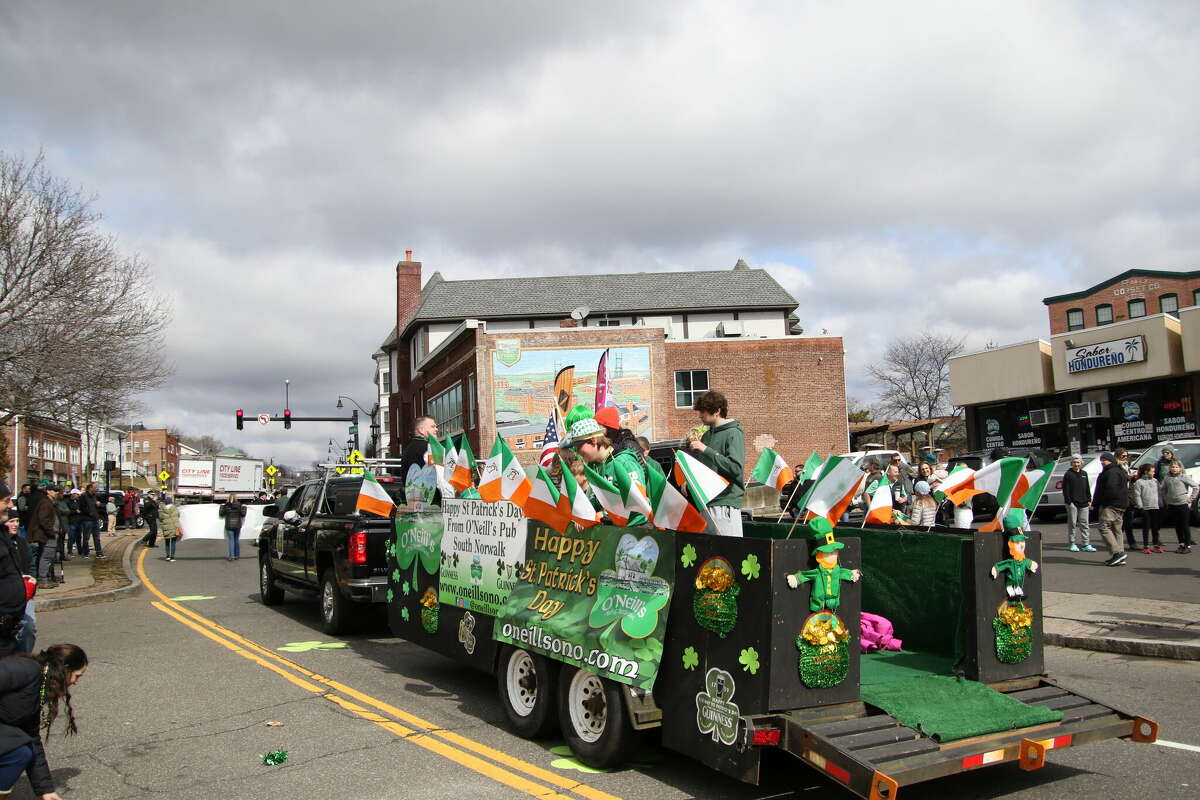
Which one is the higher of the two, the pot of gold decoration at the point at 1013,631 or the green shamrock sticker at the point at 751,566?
the green shamrock sticker at the point at 751,566

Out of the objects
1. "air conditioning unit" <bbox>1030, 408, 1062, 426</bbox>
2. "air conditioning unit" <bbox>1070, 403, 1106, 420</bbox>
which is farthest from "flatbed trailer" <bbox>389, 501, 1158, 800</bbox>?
"air conditioning unit" <bbox>1030, 408, 1062, 426</bbox>

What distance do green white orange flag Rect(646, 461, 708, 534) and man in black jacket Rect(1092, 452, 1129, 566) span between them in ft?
38.5

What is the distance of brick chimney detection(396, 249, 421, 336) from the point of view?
5534 cm

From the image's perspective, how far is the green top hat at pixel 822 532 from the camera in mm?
4379

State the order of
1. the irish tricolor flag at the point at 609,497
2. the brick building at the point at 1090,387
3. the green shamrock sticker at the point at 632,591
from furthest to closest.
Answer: the brick building at the point at 1090,387 → the irish tricolor flag at the point at 609,497 → the green shamrock sticker at the point at 632,591

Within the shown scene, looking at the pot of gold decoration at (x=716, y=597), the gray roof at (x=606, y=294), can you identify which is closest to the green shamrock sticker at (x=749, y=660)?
the pot of gold decoration at (x=716, y=597)

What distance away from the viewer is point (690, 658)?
4.72m

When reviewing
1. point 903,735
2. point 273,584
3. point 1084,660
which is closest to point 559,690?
point 903,735

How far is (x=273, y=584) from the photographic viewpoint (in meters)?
13.1

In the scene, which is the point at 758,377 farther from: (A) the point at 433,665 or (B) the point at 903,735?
(B) the point at 903,735

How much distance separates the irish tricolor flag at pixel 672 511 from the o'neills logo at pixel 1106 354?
30.7 meters

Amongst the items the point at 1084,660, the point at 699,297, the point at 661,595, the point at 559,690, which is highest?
the point at 699,297

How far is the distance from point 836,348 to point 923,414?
21.4 meters

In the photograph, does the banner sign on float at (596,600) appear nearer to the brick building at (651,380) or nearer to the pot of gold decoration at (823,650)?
the pot of gold decoration at (823,650)
